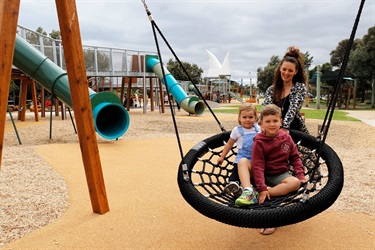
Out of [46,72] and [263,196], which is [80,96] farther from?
[46,72]

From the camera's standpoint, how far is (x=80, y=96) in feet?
9.77

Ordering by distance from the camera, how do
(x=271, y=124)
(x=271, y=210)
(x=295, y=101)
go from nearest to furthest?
(x=271, y=210) < (x=271, y=124) < (x=295, y=101)

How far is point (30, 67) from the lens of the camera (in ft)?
22.3

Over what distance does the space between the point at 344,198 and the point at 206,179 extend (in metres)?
A: 1.78

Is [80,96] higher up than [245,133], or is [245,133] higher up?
[80,96]

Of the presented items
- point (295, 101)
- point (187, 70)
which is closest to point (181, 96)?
point (295, 101)

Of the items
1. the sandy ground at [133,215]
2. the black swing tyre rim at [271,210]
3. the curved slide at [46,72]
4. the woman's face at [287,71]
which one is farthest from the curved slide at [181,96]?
the black swing tyre rim at [271,210]

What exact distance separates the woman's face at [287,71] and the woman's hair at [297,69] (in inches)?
1.6

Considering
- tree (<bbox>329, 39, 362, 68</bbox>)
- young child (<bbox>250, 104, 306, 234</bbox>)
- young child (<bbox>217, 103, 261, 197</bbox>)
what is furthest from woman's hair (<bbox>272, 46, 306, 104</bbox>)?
tree (<bbox>329, 39, 362, 68</bbox>)

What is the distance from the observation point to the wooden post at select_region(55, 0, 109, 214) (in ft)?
9.21

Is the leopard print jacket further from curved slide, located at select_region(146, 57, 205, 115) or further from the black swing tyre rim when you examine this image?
curved slide, located at select_region(146, 57, 205, 115)

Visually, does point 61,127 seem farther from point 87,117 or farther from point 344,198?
point 344,198

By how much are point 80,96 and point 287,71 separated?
1968 millimetres

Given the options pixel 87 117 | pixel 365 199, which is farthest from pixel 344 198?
pixel 87 117
